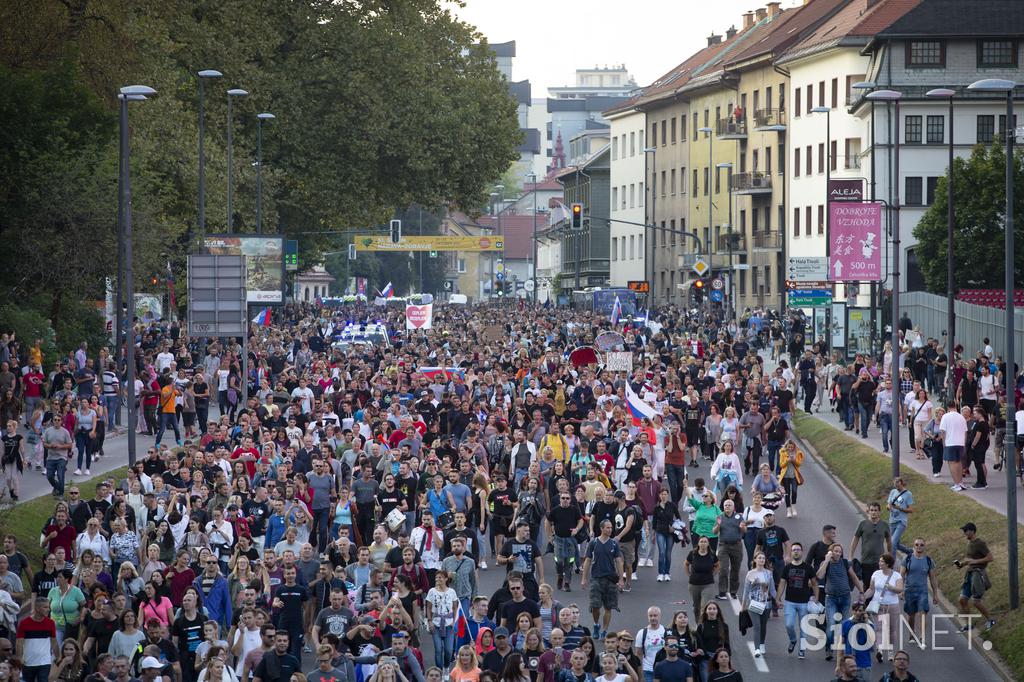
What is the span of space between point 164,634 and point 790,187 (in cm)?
6978

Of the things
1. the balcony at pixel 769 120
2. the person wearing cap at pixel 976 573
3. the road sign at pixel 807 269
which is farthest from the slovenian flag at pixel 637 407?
the balcony at pixel 769 120

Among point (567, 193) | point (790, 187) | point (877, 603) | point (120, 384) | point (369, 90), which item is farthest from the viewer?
point (567, 193)

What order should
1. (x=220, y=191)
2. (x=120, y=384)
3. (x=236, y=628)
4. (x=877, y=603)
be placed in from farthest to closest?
(x=220, y=191) → (x=120, y=384) → (x=877, y=603) → (x=236, y=628)

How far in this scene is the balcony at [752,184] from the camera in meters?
86.2

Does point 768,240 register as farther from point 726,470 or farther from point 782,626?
point 782,626

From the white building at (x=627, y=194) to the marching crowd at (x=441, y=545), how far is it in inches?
2999

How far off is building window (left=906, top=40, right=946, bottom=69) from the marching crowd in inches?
1440

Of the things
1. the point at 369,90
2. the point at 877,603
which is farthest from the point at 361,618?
the point at 369,90

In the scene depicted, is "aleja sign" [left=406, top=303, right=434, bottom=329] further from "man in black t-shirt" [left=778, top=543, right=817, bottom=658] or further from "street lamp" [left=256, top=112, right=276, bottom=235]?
"man in black t-shirt" [left=778, top=543, right=817, bottom=658]

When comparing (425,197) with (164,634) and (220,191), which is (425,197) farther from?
(164,634)

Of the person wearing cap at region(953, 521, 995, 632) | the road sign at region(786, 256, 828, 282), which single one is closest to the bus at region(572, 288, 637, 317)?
the road sign at region(786, 256, 828, 282)

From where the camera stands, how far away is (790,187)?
8225cm

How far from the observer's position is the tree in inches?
2146

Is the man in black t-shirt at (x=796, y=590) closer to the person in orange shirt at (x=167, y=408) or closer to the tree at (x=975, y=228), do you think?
the person in orange shirt at (x=167, y=408)
